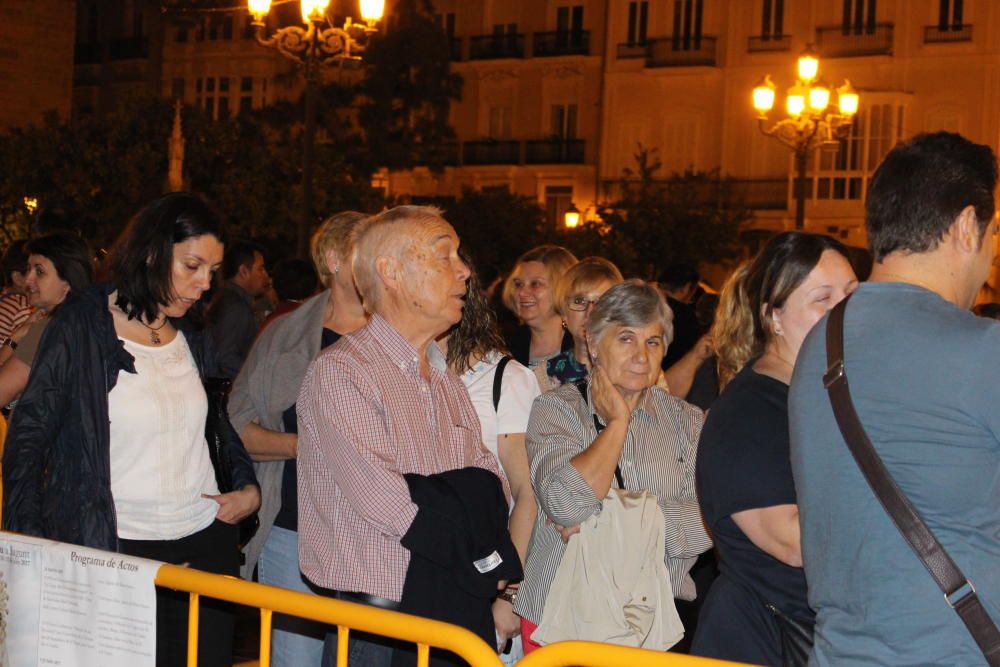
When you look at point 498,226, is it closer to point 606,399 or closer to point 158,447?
point 606,399

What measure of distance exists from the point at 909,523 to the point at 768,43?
37.3 meters

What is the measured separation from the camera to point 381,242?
13.4ft

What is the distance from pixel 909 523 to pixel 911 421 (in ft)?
0.68

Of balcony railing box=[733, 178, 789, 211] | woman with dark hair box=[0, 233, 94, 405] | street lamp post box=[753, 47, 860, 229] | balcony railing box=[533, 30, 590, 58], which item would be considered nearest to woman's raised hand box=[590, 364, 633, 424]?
woman with dark hair box=[0, 233, 94, 405]

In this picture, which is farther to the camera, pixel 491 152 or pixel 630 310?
pixel 491 152

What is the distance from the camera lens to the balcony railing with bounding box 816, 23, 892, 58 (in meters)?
36.8

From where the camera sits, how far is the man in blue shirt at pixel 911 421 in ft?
8.71

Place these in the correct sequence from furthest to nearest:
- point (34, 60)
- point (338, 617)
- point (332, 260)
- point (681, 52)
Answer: point (681, 52)
point (34, 60)
point (332, 260)
point (338, 617)

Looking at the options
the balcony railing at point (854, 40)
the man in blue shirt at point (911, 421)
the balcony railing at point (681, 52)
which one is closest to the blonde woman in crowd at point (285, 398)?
the man in blue shirt at point (911, 421)

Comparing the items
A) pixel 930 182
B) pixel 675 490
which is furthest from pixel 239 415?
pixel 930 182

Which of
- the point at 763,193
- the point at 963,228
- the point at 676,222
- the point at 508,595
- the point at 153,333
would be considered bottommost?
the point at 508,595

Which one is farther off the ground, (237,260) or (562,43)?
(562,43)

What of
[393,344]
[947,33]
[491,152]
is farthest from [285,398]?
[491,152]

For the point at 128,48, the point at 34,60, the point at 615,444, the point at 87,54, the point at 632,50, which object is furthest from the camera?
the point at 87,54
